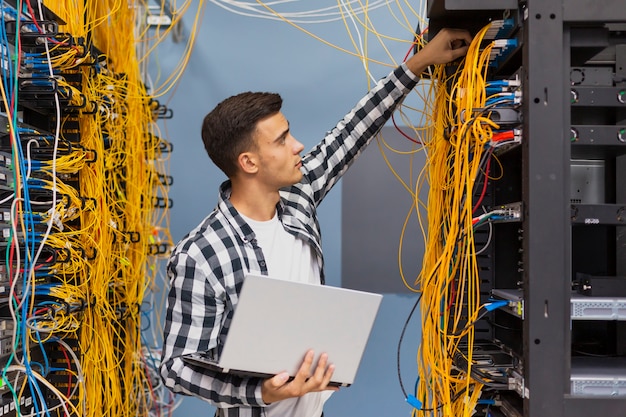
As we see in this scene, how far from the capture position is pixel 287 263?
1.62m

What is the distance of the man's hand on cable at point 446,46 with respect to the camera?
154 cm

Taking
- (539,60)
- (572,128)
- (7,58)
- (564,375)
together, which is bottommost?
(564,375)

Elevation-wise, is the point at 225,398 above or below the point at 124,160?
below

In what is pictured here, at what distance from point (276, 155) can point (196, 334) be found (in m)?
0.52

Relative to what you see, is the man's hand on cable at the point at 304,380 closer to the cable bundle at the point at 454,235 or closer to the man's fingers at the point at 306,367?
the man's fingers at the point at 306,367

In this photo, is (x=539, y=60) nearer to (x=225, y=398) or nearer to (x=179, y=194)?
(x=225, y=398)

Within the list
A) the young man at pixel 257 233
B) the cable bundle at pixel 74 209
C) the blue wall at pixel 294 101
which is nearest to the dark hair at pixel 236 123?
the young man at pixel 257 233

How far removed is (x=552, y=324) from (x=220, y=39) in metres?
2.37

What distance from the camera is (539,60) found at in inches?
48.7

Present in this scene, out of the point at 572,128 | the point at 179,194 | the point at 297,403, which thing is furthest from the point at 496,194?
the point at 179,194

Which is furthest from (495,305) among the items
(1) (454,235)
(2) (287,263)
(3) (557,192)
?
(2) (287,263)

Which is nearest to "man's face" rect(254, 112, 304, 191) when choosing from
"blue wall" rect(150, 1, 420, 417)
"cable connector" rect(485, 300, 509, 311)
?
"cable connector" rect(485, 300, 509, 311)

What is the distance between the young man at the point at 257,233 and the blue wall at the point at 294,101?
1183 millimetres

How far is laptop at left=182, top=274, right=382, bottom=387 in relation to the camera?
48.6 inches
